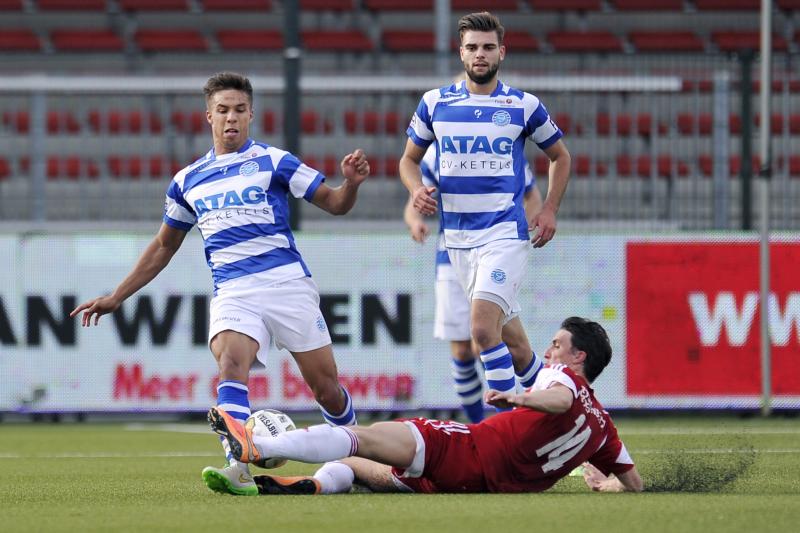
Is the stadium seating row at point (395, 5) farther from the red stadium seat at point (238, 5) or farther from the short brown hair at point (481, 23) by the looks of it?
the short brown hair at point (481, 23)

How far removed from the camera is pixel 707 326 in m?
11.5

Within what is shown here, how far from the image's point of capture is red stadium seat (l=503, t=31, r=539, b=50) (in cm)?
1992

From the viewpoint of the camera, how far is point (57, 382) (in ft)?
37.7

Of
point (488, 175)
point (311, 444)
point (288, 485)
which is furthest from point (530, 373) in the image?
point (311, 444)

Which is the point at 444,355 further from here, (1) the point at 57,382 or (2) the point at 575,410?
(2) the point at 575,410

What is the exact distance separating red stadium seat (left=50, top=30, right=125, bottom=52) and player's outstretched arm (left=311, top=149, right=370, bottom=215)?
1506 cm

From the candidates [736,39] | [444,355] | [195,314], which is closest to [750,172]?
[444,355]

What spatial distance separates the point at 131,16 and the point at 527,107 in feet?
51.3

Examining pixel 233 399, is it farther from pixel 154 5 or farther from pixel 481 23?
pixel 154 5

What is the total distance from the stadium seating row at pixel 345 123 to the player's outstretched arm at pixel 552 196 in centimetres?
465

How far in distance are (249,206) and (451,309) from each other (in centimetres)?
253

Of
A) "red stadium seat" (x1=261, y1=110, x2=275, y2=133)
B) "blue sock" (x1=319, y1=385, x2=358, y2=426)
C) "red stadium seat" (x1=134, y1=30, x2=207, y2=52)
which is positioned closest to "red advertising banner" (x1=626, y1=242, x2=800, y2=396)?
"red stadium seat" (x1=261, y1=110, x2=275, y2=133)

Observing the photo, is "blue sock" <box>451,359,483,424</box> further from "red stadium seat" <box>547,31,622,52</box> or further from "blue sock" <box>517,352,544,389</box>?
"red stadium seat" <box>547,31,622,52</box>

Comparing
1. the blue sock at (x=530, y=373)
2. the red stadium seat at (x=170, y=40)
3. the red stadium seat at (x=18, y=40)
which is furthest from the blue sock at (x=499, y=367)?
the red stadium seat at (x=18, y=40)
